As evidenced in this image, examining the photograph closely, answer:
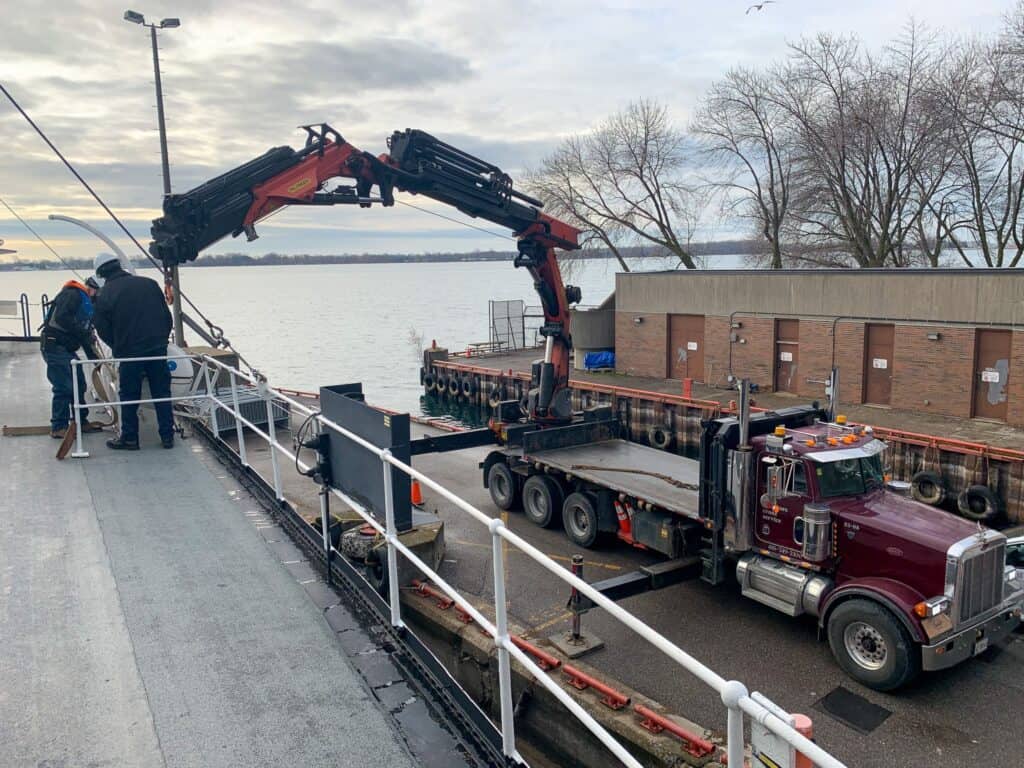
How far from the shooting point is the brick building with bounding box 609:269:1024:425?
74.9 feet

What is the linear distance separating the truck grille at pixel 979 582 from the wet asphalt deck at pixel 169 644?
652 centimetres

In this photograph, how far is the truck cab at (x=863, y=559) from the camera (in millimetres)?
8492

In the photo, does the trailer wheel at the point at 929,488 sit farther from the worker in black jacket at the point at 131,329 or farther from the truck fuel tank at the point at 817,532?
the worker in black jacket at the point at 131,329

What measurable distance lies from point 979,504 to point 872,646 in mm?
12273

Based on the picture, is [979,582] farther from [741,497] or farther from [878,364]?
[878,364]

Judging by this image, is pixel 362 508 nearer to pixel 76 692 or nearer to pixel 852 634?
pixel 76 692

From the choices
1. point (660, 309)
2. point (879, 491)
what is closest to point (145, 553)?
point (879, 491)

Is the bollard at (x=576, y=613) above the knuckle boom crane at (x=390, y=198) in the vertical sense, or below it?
below

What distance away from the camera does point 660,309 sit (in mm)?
33719

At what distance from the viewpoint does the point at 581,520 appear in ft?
44.6

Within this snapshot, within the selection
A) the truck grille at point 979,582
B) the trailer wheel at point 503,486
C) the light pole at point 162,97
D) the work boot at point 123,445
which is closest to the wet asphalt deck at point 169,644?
the work boot at point 123,445

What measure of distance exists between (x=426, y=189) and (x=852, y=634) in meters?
9.37

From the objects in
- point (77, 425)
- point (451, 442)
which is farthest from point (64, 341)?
point (451, 442)

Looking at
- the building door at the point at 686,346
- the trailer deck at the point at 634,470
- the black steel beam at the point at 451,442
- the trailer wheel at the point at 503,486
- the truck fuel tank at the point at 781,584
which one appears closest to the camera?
the truck fuel tank at the point at 781,584
